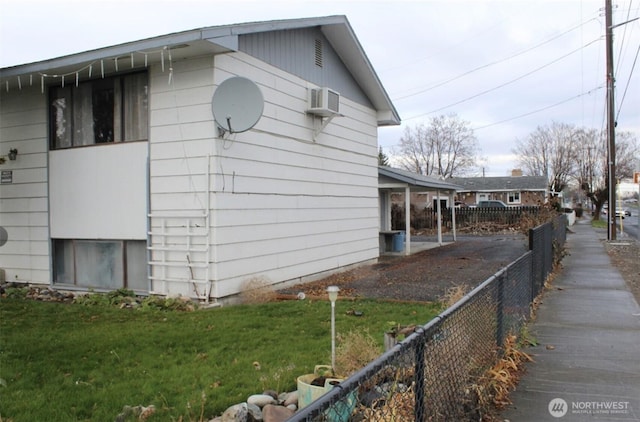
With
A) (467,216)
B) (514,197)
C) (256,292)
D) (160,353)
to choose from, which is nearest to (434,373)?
(160,353)

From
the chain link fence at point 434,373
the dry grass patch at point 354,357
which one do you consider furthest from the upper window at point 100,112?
the chain link fence at point 434,373

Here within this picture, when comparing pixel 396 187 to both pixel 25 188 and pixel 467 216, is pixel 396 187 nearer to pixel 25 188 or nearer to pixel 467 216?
pixel 25 188

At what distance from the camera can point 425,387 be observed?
9.78 ft

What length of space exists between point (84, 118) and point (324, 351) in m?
6.91

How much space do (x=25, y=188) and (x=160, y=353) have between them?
660 centimetres

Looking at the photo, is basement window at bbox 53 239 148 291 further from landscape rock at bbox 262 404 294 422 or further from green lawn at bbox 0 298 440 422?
landscape rock at bbox 262 404 294 422

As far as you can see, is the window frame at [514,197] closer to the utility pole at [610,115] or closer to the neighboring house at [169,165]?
the utility pole at [610,115]

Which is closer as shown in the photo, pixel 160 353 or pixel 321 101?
pixel 160 353

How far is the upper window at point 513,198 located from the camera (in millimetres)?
53906

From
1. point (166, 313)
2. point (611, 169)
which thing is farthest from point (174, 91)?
point (611, 169)

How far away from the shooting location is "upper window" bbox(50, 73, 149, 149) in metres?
9.38

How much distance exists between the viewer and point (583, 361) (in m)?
5.60

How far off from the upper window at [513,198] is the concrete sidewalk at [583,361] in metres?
46.0

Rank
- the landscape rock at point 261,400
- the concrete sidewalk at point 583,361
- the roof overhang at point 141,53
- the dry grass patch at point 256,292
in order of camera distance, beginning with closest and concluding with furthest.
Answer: the landscape rock at point 261,400 → the concrete sidewalk at point 583,361 → the roof overhang at point 141,53 → the dry grass patch at point 256,292
